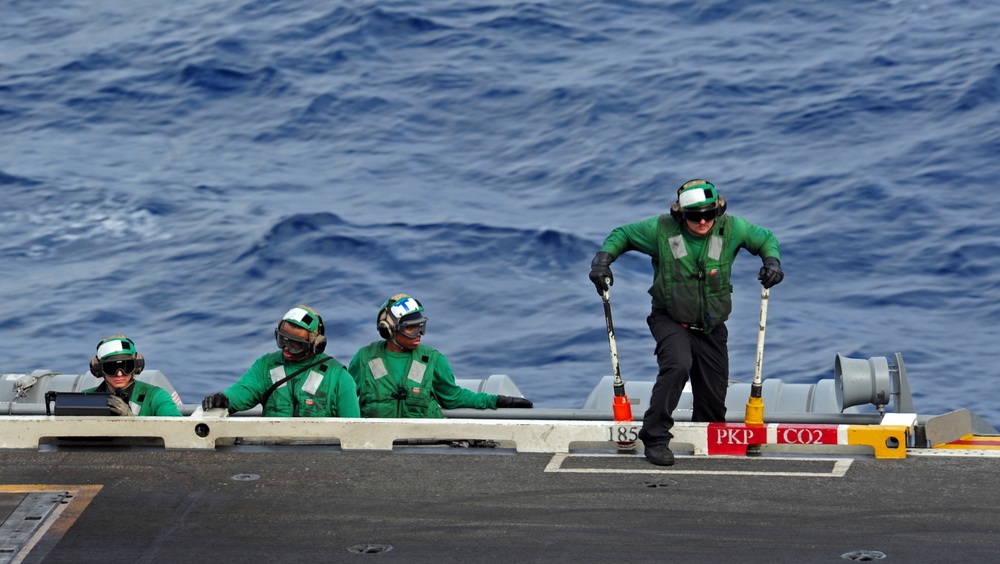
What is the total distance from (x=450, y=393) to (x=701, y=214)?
8.75ft

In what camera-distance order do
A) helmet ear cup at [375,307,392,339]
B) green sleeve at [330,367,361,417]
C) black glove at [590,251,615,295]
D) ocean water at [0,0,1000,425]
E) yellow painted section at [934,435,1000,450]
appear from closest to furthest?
1. black glove at [590,251,615,295]
2. yellow painted section at [934,435,1000,450]
3. green sleeve at [330,367,361,417]
4. helmet ear cup at [375,307,392,339]
5. ocean water at [0,0,1000,425]

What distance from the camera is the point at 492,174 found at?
1255 inches

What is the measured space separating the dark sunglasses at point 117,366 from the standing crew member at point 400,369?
5.69 ft

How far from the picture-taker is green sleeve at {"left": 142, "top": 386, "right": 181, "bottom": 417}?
42.2ft

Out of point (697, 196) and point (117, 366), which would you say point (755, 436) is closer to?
point (697, 196)

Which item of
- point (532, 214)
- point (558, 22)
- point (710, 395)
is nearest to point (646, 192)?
point (532, 214)

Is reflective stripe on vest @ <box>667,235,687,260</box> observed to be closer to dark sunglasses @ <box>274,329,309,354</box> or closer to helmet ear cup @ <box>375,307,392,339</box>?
helmet ear cup @ <box>375,307,392,339</box>

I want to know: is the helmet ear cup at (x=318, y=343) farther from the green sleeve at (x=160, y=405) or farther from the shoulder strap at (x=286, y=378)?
the green sleeve at (x=160, y=405)

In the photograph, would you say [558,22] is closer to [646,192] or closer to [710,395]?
[646,192]

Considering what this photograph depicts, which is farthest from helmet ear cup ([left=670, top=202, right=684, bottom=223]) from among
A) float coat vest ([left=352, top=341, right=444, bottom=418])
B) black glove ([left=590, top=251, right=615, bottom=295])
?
float coat vest ([left=352, top=341, right=444, bottom=418])

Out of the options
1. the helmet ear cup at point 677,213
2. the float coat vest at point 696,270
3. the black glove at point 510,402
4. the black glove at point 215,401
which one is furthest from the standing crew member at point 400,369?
the helmet ear cup at point 677,213

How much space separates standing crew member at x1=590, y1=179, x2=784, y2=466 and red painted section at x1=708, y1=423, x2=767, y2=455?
323 mm

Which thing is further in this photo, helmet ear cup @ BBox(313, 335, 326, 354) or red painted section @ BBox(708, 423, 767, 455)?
helmet ear cup @ BBox(313, 335, 326, 354)

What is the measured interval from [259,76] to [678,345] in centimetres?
2640
